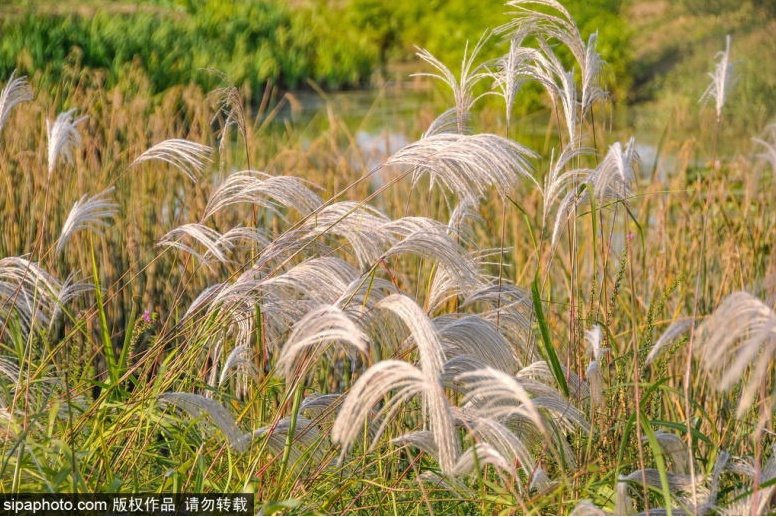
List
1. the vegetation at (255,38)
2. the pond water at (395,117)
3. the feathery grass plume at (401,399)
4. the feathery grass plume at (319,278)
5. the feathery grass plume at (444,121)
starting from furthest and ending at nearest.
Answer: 1. the vegetation at (255,38)
2. the pond water at (395,117)
3. the feathery grass plume at (444,121)
4. the feathery grass plume at (319,278)
5. the feathery grass plume at (401,399)

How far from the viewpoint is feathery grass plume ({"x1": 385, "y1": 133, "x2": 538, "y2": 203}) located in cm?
135

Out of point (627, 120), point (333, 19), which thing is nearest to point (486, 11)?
point (627, 120)

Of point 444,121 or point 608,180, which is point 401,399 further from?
point 444,121

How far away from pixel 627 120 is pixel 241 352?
27.8 feet

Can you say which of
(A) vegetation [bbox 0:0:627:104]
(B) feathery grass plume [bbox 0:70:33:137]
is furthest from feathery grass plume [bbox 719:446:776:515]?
(A) vegetation [bbox 0:0:627:104]

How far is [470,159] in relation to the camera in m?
1.35

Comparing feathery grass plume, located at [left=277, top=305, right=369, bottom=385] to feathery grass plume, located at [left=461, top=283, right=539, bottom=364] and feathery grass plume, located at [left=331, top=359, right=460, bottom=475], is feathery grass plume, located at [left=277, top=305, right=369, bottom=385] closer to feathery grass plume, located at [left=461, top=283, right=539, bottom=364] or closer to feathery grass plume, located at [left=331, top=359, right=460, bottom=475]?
feathery grass plume, located at [left=331, top=359, right=460, bottom=475]

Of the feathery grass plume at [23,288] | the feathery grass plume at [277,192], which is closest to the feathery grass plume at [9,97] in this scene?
the feathery grass plume at [23,288]

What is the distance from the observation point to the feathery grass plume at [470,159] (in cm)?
135

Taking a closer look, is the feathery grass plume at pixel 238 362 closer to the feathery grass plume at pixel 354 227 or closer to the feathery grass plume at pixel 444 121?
the feathery grass plume at pixel 354 227

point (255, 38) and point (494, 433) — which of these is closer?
point (494, 433)

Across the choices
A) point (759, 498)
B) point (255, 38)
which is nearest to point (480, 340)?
point (759, 498)

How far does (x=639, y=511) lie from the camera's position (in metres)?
1.79

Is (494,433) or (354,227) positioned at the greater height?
(354,227)
